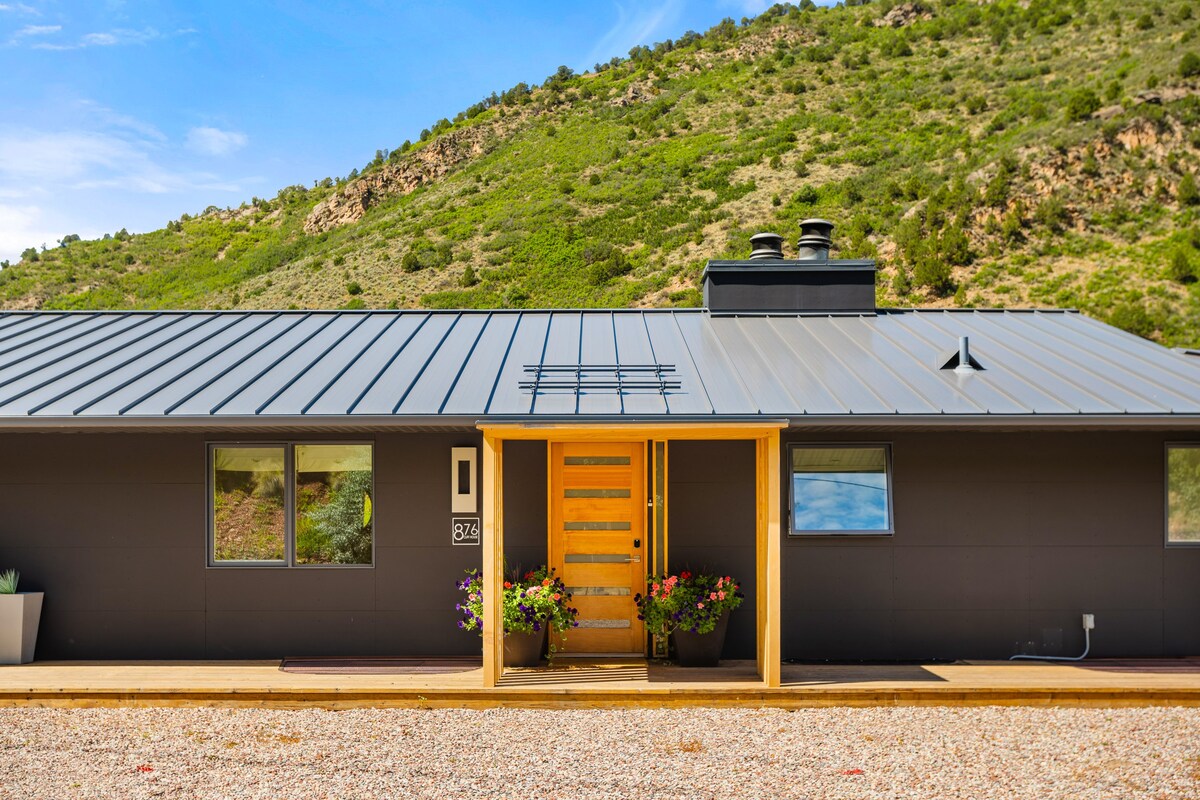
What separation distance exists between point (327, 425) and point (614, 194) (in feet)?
93.4

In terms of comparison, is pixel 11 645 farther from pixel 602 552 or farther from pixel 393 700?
pixel 602 552

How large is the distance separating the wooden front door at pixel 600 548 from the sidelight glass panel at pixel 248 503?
7.77 ft

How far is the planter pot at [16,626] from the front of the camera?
22.1 feet

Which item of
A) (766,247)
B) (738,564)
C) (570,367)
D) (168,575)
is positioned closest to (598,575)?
(738,564)

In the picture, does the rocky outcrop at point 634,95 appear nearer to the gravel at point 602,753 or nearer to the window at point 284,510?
the window at point 284,510

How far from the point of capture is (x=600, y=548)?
7125mm

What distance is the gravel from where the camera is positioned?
441 cm

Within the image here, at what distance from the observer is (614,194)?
3334cm

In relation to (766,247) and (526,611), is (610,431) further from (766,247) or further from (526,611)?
(766,247)

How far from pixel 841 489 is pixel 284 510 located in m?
4.78

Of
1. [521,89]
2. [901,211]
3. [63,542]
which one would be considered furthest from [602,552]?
[521,89]

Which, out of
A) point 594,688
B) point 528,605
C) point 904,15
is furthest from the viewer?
point 904,15

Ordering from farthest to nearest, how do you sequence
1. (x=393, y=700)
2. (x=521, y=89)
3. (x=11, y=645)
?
1. (x=521, y=89)
2. (x=11, y=645)
3. (x=393, y=700)

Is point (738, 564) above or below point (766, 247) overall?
below
